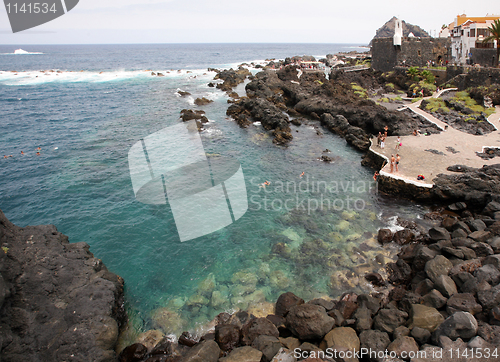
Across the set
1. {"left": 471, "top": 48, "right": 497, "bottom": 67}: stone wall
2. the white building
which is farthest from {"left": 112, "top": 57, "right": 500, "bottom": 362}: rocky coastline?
the white building

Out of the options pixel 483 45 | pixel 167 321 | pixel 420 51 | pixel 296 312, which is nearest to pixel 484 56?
pixel 483 45

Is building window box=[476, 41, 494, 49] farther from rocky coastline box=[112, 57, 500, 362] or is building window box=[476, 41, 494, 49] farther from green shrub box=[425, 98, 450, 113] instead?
rocky coastline box=[112, 57, 500, 362]

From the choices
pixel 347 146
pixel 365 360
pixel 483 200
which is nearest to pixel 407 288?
pixel 365 360

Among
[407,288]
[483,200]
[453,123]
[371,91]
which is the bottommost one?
[407,288]

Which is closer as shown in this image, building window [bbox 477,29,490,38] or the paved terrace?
the paved terrace

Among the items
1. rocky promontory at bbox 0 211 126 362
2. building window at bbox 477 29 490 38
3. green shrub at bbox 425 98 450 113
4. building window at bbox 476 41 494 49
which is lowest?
rocky promontory at bbox 0 211 126 362

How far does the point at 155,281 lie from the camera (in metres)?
17.8

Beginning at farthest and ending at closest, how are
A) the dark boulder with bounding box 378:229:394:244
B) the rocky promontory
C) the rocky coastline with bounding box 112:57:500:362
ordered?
the dark boulder with bounding box 378:229:394:244, the rocky coastline with bounding box 112:57:500:362, the rocky promontory

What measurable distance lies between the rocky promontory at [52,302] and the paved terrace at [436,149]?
73.4 feet

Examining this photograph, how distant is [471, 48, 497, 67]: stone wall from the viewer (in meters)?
48.0

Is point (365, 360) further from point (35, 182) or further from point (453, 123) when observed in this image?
point (453, 123)

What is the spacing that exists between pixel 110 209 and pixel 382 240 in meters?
20.8
